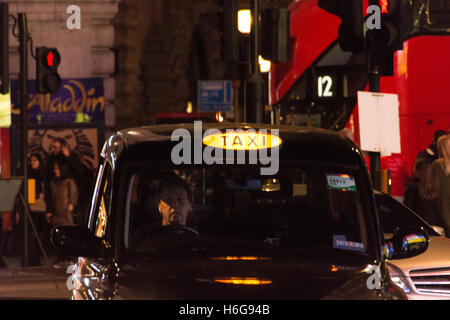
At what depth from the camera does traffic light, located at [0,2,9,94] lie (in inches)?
602

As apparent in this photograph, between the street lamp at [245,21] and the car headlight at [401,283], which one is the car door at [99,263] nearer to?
the car headlight at [401,283]

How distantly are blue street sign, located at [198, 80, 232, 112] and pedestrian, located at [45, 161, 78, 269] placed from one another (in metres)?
8.26

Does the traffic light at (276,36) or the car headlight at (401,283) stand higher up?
the traffic light at (276,36)

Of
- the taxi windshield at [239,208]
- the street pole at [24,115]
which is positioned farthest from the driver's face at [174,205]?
the street pole at [24,115]

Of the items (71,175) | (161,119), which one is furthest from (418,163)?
(161,119)

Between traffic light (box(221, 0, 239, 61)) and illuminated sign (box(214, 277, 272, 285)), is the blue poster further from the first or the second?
illuminated sign (box(214, 277, 272, 285))

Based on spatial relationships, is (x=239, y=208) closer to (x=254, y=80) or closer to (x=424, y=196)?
(x=424, y=196)

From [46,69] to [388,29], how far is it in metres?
7.87

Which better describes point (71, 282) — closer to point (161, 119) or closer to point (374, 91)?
point (374, 91)

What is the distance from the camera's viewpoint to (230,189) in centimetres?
485

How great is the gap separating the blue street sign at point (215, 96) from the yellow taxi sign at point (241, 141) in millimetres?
20712

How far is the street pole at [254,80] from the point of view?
52.3ft

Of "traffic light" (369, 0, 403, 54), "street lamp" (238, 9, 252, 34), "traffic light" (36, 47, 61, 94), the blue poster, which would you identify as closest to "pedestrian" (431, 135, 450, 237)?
"traffic light" (369, 0, 403, 54)

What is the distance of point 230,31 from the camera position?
47.1 feet
